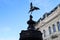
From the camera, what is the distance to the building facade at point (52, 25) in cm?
2859

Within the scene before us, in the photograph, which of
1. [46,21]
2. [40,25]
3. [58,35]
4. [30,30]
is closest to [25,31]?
[30,30]

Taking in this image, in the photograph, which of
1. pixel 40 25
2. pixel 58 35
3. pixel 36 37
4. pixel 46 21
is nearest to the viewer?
pixel 36 37

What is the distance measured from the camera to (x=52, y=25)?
101 feet

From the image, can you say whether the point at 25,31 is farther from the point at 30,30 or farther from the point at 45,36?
the point at 45,36

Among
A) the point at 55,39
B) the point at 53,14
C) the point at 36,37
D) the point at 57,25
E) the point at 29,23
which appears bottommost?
the point at 36,37

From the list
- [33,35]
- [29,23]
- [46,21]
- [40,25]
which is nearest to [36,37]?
[33,35]

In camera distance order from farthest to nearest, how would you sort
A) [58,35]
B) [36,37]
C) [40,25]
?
1. [40,25]
2. [58,35]
3. [36,37]

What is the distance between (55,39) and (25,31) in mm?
20830

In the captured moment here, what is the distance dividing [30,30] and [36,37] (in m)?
0.52

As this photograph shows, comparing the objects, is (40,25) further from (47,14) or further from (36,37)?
(36,37)

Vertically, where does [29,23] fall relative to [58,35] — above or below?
below

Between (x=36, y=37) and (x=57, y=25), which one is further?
(x=57, y=25)

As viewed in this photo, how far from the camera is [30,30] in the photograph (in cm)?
925

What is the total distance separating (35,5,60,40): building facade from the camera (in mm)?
28594
